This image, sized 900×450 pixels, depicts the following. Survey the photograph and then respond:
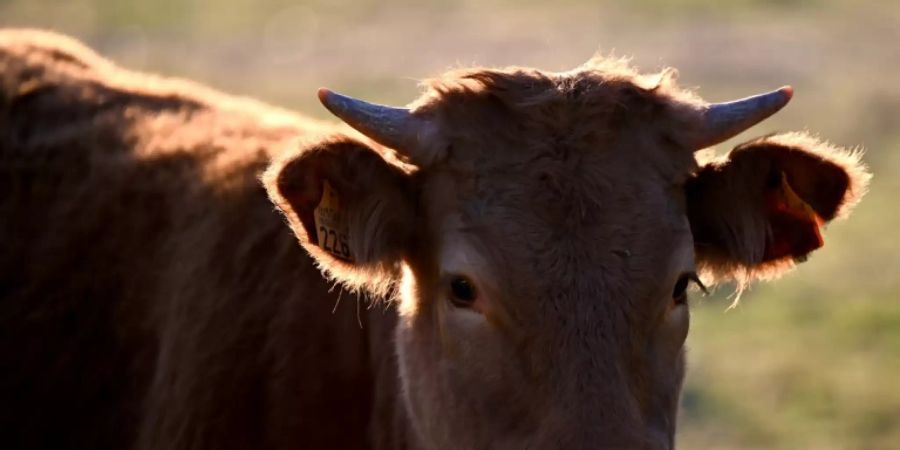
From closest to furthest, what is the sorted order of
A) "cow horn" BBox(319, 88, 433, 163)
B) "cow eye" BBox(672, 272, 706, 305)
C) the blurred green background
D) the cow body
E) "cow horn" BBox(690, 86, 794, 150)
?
"cow eye" BBox(672, 272, 706, 305), "cow horn" BBox(319, 88, 433, 163), "cow horn" BBox(690, 86, 794, 150), the cow body, the blurred green background

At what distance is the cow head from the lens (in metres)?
4.83

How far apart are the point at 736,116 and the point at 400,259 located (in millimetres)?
1200

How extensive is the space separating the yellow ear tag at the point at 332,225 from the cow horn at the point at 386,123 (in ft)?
0.75

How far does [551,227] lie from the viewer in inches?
194

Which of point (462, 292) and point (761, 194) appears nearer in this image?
point (462, 292)

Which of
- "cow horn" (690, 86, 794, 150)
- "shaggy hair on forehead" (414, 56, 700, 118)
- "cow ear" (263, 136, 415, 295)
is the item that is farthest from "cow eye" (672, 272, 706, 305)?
"cow ear" (263, 136, 415, 295)

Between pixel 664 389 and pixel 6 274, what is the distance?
3011 mm

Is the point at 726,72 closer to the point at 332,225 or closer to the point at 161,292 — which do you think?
the point at 161,292

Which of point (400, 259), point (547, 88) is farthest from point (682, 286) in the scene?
point (400, 259)

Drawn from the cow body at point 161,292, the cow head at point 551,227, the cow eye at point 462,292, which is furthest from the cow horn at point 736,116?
the cow body at point 161,292

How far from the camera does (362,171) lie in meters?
5.29

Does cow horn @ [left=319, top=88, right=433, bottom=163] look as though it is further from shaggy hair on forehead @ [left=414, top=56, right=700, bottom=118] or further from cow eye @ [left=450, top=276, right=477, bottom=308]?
cow eye @ [left=450, top=276, right=477, bottom=308]

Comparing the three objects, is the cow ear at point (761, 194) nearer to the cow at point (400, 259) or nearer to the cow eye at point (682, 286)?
the cow at point (400, 259)

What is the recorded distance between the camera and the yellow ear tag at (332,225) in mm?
5277
